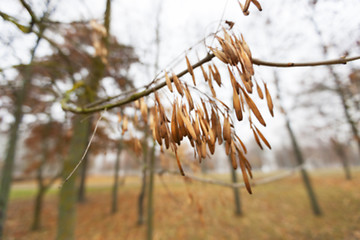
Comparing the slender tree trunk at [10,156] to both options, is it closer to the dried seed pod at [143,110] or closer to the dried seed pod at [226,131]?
the dried seed pod at [143,110]

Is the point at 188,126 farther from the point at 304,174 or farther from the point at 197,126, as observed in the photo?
the point at 304,174

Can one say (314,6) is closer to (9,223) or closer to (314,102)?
(314,102)

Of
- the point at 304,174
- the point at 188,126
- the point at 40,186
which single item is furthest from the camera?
the point at 304,174

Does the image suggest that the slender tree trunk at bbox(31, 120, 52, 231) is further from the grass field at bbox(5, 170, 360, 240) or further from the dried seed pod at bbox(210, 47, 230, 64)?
the dried seed pod at bbox(210, 47, 230, 64)

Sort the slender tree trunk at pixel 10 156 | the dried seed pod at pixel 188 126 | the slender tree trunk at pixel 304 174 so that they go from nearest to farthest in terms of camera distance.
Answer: the dried seed pod at pixel 188 126 < the slender tree trunk at pixel 10 156 < the slender tree trunk at pixel 304 174

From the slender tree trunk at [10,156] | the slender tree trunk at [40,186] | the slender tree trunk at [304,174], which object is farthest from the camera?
the slender tree trunk at [304,174]

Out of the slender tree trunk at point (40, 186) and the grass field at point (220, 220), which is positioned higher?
the slender tree trunk at point (40, 186)

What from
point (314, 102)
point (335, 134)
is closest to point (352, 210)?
point (335, 134)

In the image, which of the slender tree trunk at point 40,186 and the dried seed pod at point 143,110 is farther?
the slender tree trunk at point 40,186

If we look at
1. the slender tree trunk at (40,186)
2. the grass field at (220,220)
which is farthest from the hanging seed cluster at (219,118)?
the slender tree trunk at (40,186)

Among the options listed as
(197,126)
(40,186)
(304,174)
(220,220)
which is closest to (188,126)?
(197,126)

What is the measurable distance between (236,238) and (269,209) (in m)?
3.85

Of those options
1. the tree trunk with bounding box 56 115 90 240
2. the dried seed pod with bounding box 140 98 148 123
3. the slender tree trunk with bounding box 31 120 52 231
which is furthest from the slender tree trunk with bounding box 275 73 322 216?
the slender tree trunk with bounding box 31 120 52 231

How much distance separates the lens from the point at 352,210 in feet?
27.9
